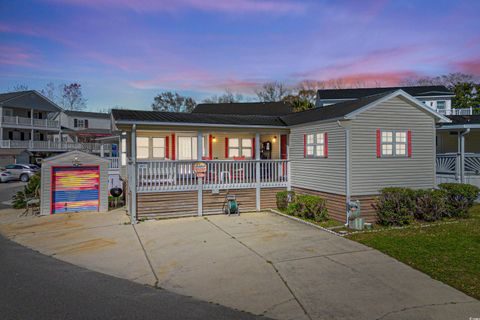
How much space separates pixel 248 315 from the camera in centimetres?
442

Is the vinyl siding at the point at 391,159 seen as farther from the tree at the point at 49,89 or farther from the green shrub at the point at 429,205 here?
the tree at the point at 49,89

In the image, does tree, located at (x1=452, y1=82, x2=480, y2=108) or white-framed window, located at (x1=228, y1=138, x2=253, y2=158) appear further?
tree, located at (x1=452, y1=82, x2=480, y2=108)

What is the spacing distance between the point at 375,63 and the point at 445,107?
1291 centimetres

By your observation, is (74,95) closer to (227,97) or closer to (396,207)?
(227,97)

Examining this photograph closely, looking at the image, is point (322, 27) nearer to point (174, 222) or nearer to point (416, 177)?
point (416, 177)

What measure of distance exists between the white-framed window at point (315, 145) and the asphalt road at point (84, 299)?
8.41 m

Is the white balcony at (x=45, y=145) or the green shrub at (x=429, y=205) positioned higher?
the white balcony at (x=45, y=145)

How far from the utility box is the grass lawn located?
1022 centimetres

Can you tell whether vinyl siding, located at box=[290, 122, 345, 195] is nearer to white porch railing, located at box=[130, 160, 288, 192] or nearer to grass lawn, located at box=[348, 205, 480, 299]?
white porch railing, located at box=[130, 160, 288, 192]

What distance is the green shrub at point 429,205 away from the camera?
10.5 meters

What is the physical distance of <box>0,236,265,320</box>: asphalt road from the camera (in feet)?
14.4

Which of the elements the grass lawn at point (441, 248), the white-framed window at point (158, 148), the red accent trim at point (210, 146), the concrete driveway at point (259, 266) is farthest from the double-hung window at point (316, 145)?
the white-framed window at point (158, 148)

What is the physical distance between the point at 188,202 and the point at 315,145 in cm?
543

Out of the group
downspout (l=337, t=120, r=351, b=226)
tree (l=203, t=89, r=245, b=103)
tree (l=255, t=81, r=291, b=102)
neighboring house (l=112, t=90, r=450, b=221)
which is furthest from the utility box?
tree (l=203, t=89, r=245, b=103)
